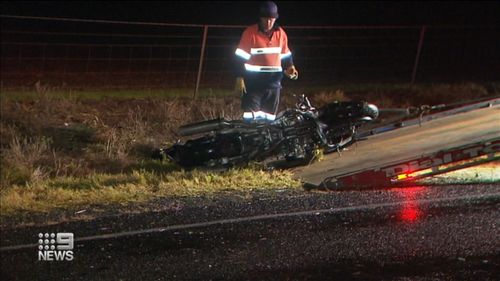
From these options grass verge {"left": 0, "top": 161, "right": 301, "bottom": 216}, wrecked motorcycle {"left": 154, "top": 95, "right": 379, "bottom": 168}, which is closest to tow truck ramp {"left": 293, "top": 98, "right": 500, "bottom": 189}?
wrecked motorcycle {"left": 154, "top": 95, "right": 379, "bottom": 168}

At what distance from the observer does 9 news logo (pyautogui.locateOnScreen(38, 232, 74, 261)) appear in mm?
5579

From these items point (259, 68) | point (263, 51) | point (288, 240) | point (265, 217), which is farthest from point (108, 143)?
point (288, 240)

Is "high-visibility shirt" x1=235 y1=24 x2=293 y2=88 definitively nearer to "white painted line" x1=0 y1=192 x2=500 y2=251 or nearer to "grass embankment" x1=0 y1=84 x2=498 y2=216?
"grass embankment" x1=0 y1=84 x2=498 y2=216

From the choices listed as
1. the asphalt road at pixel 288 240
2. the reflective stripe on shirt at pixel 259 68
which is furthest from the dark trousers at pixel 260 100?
the asphalt road at pixel 288 240

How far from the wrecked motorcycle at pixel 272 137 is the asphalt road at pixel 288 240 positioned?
1063mm

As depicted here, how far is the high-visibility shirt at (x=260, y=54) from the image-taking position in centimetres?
847

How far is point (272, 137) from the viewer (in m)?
8.32

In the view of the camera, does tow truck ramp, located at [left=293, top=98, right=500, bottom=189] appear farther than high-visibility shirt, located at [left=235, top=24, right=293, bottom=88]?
No

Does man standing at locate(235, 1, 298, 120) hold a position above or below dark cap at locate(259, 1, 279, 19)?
below

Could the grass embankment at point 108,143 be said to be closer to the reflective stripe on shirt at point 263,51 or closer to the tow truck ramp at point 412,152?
the tow truck ramp at point 412,152

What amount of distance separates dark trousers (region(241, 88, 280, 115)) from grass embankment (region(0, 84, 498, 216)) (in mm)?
903

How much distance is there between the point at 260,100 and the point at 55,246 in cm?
362

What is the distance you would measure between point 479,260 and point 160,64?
1201 centimetres

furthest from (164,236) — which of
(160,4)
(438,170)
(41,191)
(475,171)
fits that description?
(160,4)
